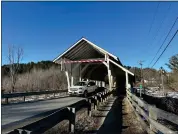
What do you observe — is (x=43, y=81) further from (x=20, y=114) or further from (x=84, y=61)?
(x=20, y=114)

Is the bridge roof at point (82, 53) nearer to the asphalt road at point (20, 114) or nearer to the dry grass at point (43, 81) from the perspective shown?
the dry grass at point (43, 81)

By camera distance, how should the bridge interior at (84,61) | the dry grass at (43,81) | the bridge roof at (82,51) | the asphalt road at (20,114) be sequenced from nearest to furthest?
the asphalt road at (20,114) → the bridge roof at (82,51) → the bridge interior at (84,61) → the dry grass at (43,81)

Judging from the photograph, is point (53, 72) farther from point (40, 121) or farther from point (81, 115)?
point (40, 121)

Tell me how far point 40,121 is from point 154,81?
8630 cm

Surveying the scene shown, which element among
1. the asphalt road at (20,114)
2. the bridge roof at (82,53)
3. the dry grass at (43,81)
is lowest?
the asphalt road at (20,114)

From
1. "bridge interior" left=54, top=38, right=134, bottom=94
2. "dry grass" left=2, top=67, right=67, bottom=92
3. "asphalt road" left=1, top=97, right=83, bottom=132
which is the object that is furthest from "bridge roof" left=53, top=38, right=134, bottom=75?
"asphalt road" left=1, top=97, right=83, bottom=132

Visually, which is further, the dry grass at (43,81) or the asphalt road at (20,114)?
the dry grass at (43,81)

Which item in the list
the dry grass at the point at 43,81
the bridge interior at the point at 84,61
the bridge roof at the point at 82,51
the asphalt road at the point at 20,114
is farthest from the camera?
the dry grass at the point at 43,81

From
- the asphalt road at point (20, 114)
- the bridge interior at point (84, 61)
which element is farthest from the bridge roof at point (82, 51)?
the asphalt road at point (20, 114)

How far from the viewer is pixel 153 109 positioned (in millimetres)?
→ 6020

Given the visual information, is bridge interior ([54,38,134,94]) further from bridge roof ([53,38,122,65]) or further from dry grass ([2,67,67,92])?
dry grass ([2,67,67,92])

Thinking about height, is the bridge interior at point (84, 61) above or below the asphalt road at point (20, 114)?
above

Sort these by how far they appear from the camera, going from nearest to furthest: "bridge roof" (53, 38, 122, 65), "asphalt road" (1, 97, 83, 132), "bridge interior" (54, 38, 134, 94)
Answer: "asphalt road" (1, 97, 83, 132) → "bridge roof" (53, 38, 122, 65) → "bridge interior" (54, 38, 134, 94)

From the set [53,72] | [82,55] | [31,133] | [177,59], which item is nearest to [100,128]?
[31,133]
